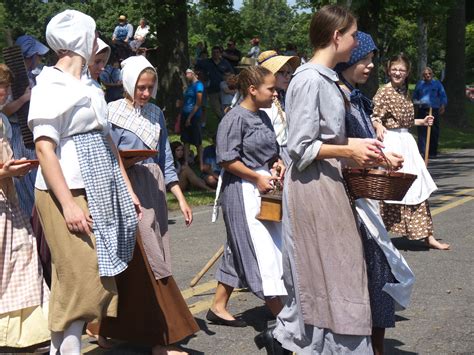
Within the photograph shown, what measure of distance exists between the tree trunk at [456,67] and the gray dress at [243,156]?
25491 mm

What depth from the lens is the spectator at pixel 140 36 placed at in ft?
64.1

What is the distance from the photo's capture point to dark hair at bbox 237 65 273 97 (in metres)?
6.20

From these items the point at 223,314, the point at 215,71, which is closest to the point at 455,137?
the point at 215,71

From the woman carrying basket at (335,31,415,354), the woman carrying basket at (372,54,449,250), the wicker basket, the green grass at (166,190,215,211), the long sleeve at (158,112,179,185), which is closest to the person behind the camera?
the wicker basket

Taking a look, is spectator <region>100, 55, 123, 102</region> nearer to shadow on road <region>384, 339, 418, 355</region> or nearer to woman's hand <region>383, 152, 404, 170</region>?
shadow on road <region>384, 339, 418, 355</region>

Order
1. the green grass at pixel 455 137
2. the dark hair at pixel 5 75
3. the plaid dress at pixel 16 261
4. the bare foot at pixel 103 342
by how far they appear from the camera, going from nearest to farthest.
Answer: the plaid dress at pixel 16 261, the dark hair at pixel 5 75, the bare foot at pixel 103 342, the green grass at pixel 455 137

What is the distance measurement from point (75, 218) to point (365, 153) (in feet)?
4.52

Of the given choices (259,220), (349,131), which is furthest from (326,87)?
(259,220)

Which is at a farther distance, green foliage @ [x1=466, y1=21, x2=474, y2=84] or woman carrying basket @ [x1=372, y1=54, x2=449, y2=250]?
green foliage @ [x1=466, y1=21, x2=474, y2=84]

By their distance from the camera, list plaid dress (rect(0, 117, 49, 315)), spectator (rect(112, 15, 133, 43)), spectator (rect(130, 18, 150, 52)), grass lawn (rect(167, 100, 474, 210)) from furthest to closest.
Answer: spectator (rect(112, 15, 133, 43)), spectator (rect(130, 18, 150, 52)), grass lawn (rect(167, 100, 474, 210)), plaid dress (rect(0, 117, 49, 315))

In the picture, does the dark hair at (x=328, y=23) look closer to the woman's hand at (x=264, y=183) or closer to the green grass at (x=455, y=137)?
the woman's hand at (x=264, y=183)

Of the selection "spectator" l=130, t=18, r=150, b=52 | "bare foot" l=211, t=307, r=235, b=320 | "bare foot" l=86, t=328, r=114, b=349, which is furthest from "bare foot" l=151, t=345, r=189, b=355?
"spectator" l=130, t=18, r=150, b=52

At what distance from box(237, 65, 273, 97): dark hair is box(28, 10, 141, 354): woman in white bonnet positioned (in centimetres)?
170

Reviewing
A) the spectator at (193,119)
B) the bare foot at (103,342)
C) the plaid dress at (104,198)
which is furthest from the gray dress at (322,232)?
the spectator at (193,119)
